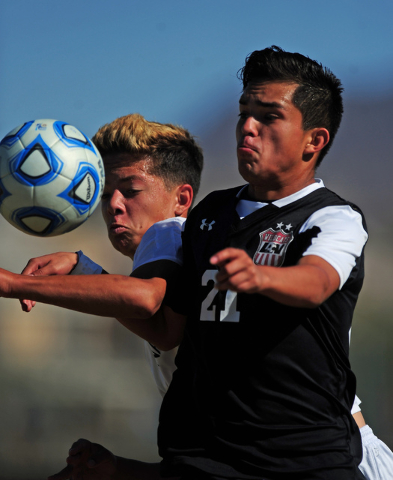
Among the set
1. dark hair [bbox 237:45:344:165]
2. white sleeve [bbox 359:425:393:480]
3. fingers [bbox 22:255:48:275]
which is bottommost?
white sleeve [bbox 359:425:393:480]

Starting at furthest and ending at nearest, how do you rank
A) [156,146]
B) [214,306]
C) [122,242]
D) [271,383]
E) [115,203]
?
1. [156,146]
2. [122,242]
3. [115,203]
4. [214,306]
5. [271,383]

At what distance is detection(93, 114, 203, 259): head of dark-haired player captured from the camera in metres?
4.05

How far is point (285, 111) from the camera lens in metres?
3.12

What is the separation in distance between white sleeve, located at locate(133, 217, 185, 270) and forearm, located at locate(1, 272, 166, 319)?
1.13 ft

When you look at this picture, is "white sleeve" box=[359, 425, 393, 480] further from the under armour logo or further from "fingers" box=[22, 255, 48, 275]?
"fingers" box=[22, 255, 48, 275]

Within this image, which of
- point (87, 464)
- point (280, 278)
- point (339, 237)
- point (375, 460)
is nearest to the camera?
point (280, 278)

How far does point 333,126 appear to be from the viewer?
11.2 ft

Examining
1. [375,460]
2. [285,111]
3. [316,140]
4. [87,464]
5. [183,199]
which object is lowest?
[87,464]

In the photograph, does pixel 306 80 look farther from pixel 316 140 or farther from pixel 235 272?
pixel 235 272

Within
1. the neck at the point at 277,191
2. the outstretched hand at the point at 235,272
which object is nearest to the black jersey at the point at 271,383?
the neck at the point at 277,191

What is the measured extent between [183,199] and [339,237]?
71.3 inches

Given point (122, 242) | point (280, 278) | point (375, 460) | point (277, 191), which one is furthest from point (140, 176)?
point (375, 460)

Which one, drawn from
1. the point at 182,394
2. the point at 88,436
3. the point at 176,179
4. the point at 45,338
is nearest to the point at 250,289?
the point at 182,394

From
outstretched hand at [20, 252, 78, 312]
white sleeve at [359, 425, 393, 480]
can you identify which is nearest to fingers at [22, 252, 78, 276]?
outstretched hand at [20, 252, 78, 312]
